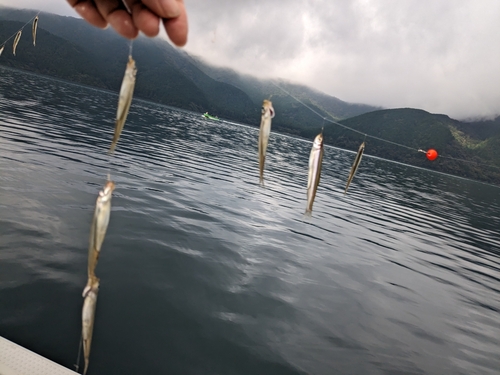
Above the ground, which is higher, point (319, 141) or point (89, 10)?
point (89, 10)

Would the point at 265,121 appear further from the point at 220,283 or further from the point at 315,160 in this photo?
the point at 220,283

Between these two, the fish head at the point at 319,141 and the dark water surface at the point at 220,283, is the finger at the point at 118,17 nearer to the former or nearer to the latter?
the fish head at the point at 319,141

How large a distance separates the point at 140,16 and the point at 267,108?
133 centimetres

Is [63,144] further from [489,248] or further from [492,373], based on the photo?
[489,248]

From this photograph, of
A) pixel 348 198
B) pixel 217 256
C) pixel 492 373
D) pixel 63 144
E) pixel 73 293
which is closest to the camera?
pixel 73 293

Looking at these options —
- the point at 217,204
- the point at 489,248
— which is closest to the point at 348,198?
the point at 489,248

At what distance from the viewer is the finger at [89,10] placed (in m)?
3.15

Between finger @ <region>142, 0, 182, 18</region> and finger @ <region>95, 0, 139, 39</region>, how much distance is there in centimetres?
48

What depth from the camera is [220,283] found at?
10.5 meters

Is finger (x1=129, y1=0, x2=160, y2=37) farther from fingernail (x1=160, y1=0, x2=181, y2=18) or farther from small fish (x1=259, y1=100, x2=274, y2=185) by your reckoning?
small fish (x1=259, y1=100, x2=274, y2=185)

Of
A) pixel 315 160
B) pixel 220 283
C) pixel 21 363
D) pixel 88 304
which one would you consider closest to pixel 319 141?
pixel 315 160

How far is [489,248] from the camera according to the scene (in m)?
24.3

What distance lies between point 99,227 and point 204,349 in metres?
6.60

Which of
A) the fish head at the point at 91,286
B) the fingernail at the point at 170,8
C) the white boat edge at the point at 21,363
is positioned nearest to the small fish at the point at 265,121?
the fingernail at the point at 170,8
